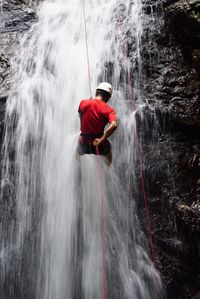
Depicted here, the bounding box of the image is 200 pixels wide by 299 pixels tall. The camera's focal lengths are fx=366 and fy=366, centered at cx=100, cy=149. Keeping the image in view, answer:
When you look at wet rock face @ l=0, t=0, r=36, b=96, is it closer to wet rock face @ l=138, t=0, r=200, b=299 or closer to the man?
the man

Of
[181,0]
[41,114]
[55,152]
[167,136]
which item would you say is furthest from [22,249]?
[181,0]

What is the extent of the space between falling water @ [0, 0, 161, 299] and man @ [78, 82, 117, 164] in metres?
0.35

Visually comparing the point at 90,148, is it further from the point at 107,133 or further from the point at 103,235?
the point at 103,235

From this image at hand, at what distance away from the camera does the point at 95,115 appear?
6.26 metres

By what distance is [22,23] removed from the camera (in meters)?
9.51

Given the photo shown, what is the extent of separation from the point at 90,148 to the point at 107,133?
499 mm

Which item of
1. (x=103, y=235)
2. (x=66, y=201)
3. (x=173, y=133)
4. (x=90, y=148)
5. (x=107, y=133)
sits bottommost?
(x=103, y=235)

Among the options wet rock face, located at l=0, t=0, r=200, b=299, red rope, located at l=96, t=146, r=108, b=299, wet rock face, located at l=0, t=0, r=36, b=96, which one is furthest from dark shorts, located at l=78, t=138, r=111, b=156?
wet rock face, located at l=0, t=0, r=36, b=96

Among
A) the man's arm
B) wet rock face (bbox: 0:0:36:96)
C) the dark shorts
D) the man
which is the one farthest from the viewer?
wet rock face (bbox: 0:0:36:96)

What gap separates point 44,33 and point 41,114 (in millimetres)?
2798

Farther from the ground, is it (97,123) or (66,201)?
(97,123)

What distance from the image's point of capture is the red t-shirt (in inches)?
245

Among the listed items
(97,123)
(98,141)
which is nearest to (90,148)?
(98,141)

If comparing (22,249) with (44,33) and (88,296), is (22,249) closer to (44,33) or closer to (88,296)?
(88,296)
